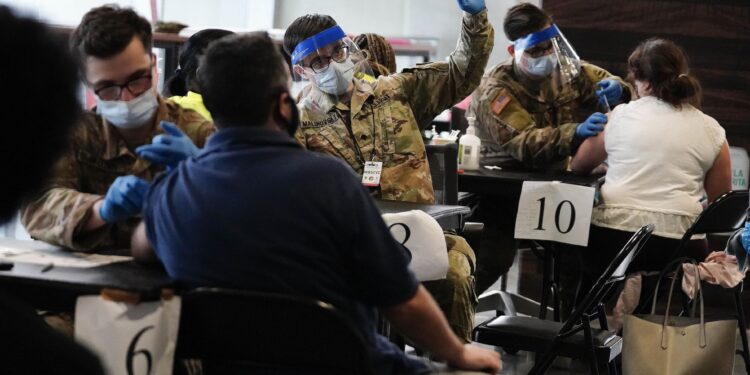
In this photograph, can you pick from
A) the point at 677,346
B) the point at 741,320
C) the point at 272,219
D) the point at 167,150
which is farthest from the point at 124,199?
the point at 741,320

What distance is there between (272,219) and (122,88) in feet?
3.12

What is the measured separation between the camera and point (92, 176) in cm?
272

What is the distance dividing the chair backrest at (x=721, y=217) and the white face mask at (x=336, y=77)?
52.6 inches

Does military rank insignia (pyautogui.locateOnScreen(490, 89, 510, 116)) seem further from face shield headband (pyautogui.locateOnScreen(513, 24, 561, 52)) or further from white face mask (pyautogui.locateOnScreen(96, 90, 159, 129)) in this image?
white face mask (pyautogui.locateOnScreen(96, 90, 159, 129))

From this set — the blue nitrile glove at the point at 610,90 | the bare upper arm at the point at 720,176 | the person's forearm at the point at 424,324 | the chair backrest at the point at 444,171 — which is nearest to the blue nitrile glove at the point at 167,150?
the person's forearm at the point at 424,324

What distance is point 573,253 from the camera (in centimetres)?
484

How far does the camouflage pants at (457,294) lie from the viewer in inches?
136

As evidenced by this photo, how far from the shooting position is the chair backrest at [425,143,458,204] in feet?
13.5

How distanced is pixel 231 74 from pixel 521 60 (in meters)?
3.03

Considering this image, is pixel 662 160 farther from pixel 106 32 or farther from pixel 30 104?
pixel 30 104

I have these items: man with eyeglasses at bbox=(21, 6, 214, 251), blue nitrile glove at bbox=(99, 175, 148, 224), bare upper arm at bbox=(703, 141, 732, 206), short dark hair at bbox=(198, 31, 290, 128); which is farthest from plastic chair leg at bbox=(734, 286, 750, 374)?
short dark hair at bbox=(198, 31, 290, 128)

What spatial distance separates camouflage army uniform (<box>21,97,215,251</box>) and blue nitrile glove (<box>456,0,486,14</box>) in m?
1.42

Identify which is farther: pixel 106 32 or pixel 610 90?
pixel 610 90

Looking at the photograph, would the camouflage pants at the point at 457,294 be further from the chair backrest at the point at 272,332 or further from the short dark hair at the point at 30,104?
the short dark hair at the point at 30,104
